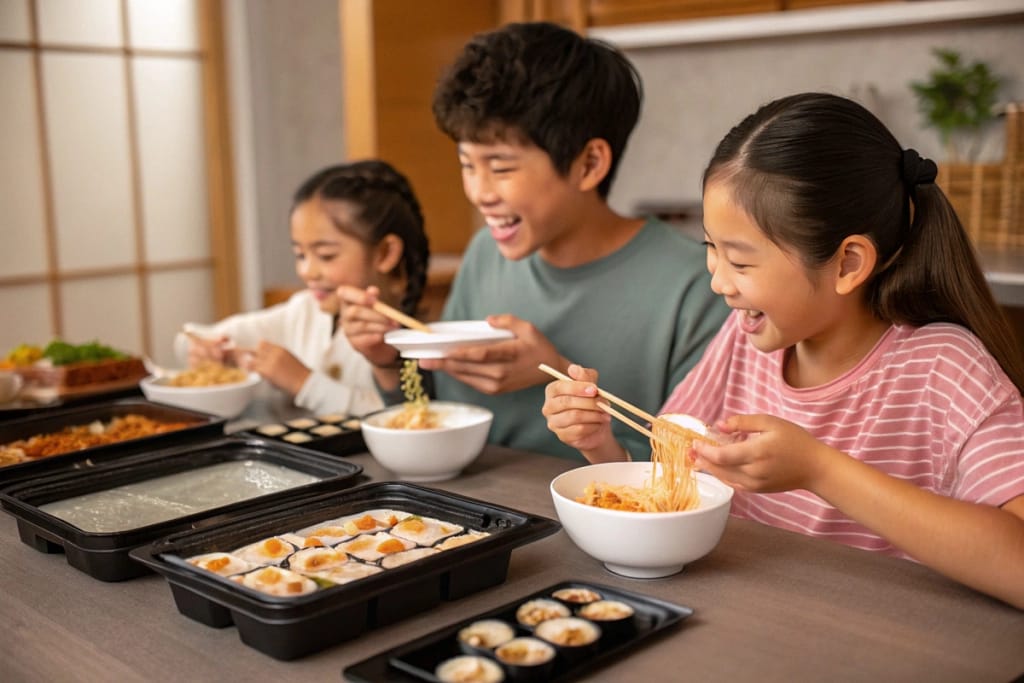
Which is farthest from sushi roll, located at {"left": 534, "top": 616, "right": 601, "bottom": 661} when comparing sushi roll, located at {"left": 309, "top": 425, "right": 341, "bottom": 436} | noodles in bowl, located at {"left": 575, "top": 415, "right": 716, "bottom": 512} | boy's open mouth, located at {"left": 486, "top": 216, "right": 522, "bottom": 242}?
boy's open mouth, located at {"left": 486, "top": 216, "right": 522, "bottom": 242}

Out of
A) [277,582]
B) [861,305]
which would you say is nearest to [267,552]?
[277,582]

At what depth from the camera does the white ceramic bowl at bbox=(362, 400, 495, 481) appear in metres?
1.63

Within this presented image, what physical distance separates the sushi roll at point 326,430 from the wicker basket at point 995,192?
92.2 inches

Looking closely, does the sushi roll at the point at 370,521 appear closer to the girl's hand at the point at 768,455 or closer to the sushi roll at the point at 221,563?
the sushi roll at the point at 221,563

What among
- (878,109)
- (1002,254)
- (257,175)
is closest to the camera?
(1002,254)

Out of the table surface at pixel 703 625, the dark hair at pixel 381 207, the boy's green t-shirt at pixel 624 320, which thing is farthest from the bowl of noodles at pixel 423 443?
the dark hair at pixel 381 207

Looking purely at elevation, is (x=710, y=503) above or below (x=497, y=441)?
above

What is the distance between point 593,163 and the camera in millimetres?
2109

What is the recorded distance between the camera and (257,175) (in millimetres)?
4895

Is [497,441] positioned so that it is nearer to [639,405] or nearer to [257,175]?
[639,405]

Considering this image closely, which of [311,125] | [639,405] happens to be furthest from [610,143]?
[311,125]

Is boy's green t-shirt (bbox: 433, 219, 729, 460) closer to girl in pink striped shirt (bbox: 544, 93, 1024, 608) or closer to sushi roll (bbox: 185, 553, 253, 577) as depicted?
girl in pink striped shirt (bbox: 544, 93, 1024, 608)

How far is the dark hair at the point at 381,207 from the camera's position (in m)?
2.58

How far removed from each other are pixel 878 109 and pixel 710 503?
300cm
